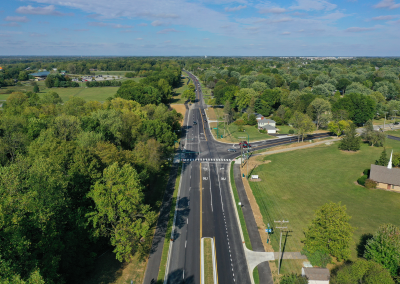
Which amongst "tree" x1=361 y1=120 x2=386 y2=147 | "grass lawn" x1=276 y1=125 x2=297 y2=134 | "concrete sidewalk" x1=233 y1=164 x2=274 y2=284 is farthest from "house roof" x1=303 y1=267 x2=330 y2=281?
"grass lawn" x1=276 y1=125 x2=297 y2=134

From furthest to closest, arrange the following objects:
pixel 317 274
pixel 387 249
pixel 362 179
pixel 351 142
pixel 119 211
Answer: pixel 351 142
pixel 362 179
pixel 119 211
pixel 387 249
pixel 317 274

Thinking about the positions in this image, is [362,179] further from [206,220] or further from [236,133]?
[236,133]

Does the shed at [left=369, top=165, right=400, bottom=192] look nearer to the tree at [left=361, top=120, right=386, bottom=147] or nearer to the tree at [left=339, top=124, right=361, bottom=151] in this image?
the tree at [left=339, top=124, right=361, bottom=151]

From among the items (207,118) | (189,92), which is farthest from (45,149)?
(189,92)

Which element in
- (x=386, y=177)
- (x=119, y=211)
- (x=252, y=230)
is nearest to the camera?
(x=119, y=211)

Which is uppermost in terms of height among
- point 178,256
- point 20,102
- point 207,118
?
point 20,102

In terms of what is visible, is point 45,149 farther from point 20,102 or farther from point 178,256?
point 20,102

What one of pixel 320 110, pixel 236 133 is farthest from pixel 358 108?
pixel 236 133
